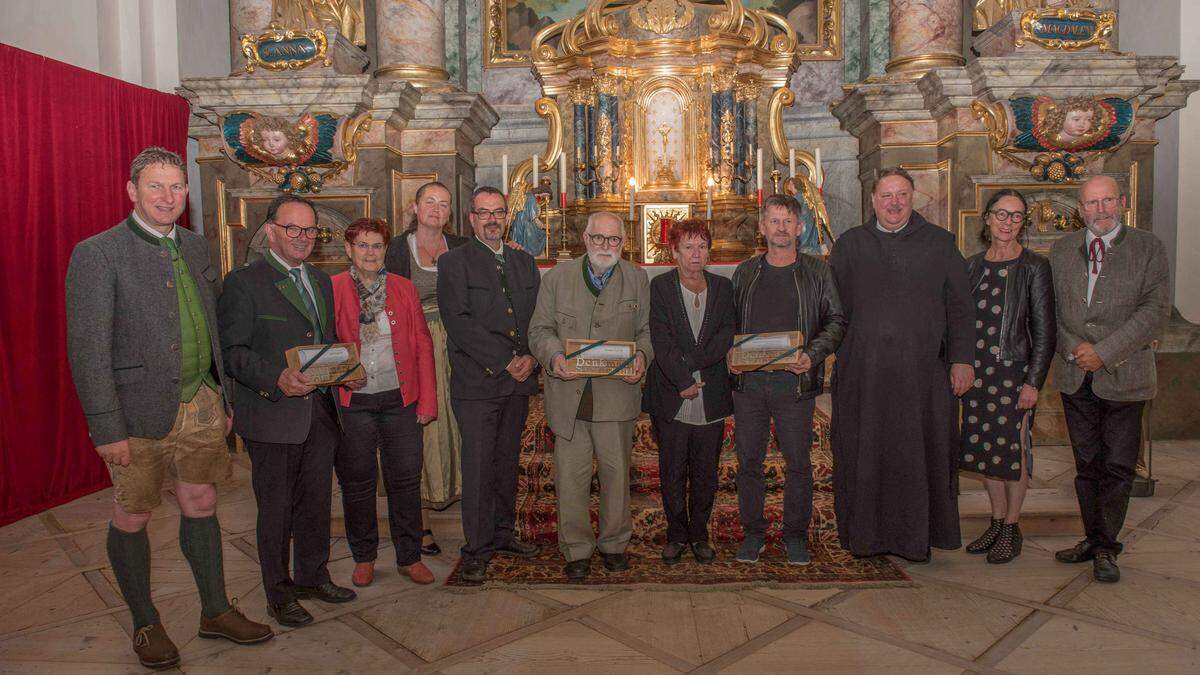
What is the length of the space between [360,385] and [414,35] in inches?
192

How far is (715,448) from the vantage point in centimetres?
388

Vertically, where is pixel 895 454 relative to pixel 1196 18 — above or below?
below

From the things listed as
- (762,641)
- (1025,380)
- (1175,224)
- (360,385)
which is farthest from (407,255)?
(1175,224)

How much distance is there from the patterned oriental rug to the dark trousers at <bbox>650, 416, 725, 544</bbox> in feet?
0.55

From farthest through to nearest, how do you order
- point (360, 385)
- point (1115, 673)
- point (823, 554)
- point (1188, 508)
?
point (1188, 508)
point (823, 554)
point (360, 385)
point (1115, 673)

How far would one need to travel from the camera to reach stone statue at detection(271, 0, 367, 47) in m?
7.15

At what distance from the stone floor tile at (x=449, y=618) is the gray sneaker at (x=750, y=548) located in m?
1.06

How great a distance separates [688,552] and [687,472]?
480 millimetres

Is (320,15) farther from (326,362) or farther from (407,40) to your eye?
(326,362)

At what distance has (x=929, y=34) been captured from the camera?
7223 mm

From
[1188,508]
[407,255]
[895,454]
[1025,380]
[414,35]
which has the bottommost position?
[1188,508]

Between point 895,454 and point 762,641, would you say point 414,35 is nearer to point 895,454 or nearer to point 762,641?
point 895,454

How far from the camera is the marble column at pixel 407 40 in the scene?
7.28m

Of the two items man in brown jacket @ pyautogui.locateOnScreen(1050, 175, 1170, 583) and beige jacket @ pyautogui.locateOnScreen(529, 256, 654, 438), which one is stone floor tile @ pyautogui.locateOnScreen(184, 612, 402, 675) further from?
man in brown jacket @ pyautogui.locateOnScreen(1050, 175, 1170, 583)
